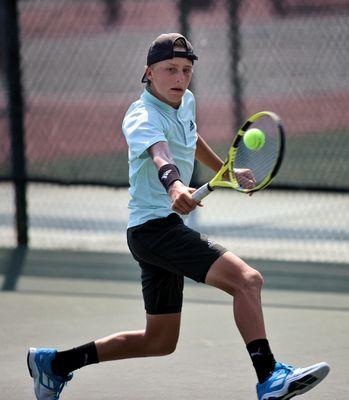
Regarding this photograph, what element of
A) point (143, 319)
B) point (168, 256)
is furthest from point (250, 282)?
point (143, 319)

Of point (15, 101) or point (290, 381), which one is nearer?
point (290, 381)

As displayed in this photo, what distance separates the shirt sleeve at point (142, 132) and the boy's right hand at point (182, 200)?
33 cm

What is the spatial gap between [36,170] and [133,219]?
4.56 meters

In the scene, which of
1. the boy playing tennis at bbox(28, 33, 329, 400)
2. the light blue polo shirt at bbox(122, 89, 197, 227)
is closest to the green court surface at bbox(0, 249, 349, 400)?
the boy playing tennis at bbox(28, 33, 329, 400)

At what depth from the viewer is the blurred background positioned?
892cm

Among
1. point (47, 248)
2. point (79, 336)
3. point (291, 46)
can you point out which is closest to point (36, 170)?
point (47, 248)

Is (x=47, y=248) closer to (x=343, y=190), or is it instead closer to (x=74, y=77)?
(x=74, y=77)

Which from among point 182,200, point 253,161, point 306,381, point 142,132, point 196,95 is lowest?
point 306,381

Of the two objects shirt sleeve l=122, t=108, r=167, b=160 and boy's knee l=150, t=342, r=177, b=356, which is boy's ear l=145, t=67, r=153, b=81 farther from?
boy's knee l=150, t=342, r=177, b=356

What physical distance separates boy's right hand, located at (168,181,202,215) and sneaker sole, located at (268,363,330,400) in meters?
0.77

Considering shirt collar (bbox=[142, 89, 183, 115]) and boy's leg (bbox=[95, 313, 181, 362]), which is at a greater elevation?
shirt collar (bbox=[142, 89, 183, 115])

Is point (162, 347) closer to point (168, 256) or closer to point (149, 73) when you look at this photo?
point (168, 256)

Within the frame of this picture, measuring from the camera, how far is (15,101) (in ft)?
31.9

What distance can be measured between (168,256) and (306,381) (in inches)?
30.7
